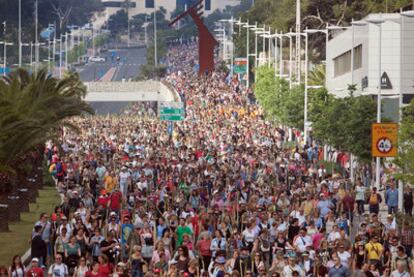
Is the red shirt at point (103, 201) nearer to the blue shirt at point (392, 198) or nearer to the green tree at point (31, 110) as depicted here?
the green tree at point (31, 110)

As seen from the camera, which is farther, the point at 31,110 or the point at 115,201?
the point at 31,110

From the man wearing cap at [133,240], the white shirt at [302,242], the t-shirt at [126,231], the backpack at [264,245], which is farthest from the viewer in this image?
the t-shirt at [126,231]

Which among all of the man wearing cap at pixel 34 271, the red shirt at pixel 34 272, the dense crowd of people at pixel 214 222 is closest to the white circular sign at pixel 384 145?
the dense crowd of people at pixel 214 222

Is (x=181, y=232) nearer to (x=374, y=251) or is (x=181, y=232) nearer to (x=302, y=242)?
(x=302, y=242)

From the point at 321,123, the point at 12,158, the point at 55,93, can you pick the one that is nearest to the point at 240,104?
the point at 321,123

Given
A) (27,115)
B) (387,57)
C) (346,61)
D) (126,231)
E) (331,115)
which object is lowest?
(126,231)

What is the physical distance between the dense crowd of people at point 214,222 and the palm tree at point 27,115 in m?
1.30

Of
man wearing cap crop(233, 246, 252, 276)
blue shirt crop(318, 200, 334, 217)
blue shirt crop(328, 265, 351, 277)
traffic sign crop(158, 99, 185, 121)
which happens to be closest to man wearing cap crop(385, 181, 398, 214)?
blue shirt crop(318, 200, 334, 217)

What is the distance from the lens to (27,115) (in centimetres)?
4550

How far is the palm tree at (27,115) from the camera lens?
41531 millimetres

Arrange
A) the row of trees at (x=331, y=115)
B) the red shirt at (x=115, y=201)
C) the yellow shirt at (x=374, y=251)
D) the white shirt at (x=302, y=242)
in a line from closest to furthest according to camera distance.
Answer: the yellow shirt at (x=374, y=251) → the white shirt at (x=302, y=242) → the red shirt at (x=115, y=201) → the row of trees at (x=331, y=115)

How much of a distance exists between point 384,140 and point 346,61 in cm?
3763

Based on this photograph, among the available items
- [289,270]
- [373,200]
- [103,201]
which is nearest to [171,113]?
[373,200]

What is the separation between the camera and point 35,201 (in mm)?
48781
